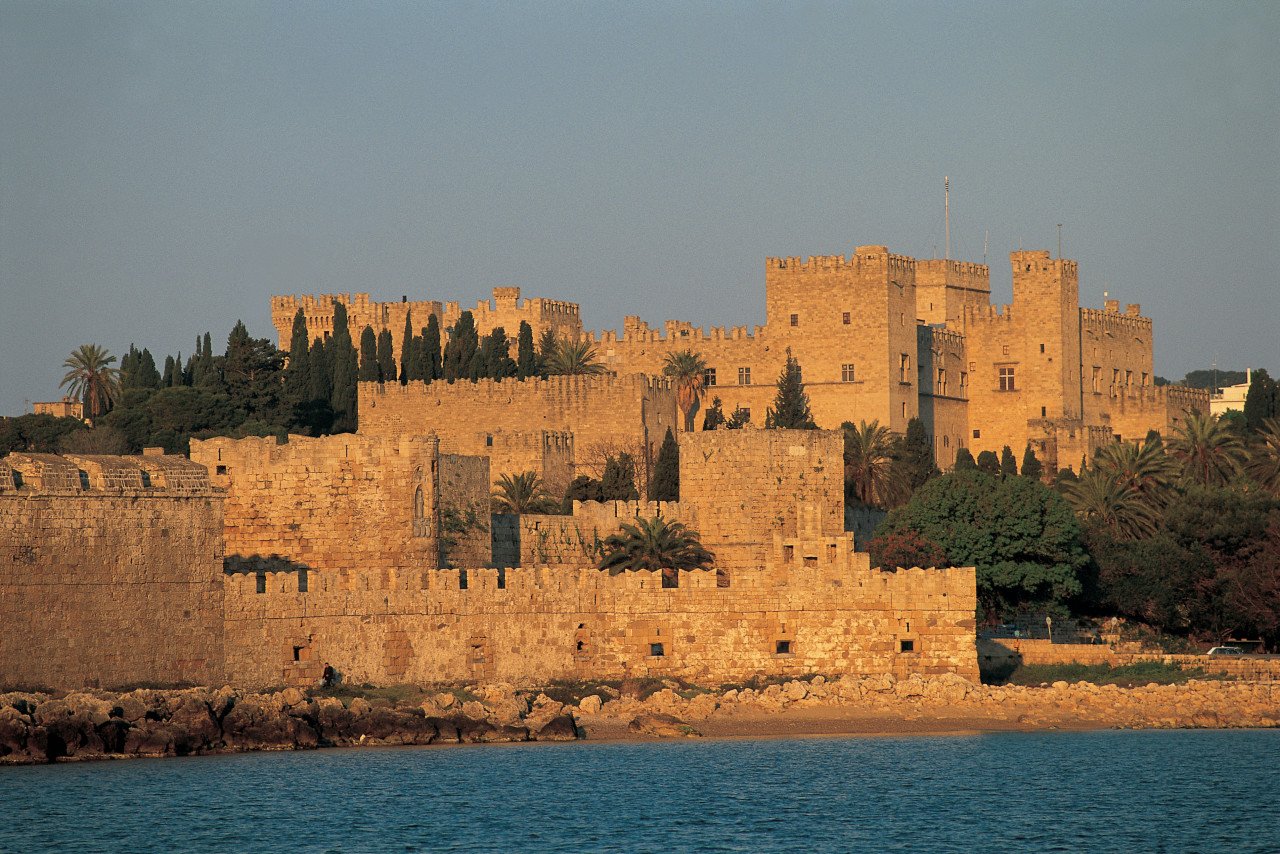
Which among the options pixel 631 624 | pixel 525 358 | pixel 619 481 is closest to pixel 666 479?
pixel 619 481

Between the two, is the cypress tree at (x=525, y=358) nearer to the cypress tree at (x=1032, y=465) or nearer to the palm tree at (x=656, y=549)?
the cypress tree at (x=1032, y=465)

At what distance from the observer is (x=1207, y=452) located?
6250 cm

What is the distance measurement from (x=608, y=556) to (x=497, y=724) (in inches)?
402

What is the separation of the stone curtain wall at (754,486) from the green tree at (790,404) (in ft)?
32.6

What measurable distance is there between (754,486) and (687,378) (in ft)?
64.5

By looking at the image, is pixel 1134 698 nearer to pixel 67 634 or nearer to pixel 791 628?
pixel 791 628

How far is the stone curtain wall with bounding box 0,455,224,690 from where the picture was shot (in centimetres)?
3584

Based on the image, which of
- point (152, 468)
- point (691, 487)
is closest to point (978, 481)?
point (691, 487)

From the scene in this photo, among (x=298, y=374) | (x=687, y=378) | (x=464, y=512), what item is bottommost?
(x=464, y=512)

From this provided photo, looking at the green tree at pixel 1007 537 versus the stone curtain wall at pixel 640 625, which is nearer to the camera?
the stone curtain wall at pixel 640 625

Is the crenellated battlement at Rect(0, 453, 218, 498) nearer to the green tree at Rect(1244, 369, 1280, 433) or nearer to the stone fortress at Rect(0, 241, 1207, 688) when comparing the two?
the stone fortress at Rect(0, 241, 1207, 688)

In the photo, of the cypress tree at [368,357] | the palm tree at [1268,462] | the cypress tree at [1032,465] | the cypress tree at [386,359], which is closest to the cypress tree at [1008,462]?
the cypress tree at [1032,465]

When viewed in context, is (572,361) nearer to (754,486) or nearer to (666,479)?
(666,479)

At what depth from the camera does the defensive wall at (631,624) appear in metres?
38.8
